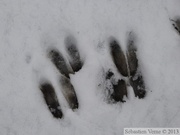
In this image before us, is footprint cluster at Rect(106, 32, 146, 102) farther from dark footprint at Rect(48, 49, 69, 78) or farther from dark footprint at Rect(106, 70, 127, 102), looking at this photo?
dark footprint at Rect(48, 49, 69, 78)

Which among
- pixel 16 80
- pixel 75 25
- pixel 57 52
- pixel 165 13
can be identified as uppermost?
pixel 165 13

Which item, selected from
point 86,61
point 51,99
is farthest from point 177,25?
point 51,99

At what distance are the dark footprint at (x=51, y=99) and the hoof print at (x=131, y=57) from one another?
100cm

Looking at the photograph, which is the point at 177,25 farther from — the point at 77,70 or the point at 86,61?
the point at 77,70

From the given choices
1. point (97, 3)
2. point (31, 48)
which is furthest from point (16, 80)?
point (97, 3)

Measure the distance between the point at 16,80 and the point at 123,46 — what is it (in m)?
1.37

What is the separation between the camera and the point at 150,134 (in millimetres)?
3057

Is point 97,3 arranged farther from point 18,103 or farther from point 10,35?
point 18,103

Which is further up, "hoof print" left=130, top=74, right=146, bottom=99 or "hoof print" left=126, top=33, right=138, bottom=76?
"hoof print" left=126, top=33, right=138, bottom=76

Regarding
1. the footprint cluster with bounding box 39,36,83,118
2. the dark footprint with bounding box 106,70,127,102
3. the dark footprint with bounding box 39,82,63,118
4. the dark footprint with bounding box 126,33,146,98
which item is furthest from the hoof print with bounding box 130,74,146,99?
the dark footprint with bounding box 39,82,63,118

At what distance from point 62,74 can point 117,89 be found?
2.30 feet

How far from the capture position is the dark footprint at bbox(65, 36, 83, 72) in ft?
9.77

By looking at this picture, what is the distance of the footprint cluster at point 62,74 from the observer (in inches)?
117

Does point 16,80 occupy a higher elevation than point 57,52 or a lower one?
lower
